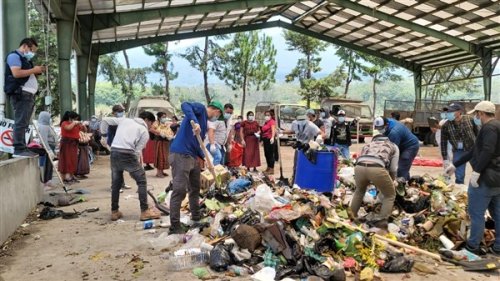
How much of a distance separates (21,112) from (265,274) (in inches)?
177

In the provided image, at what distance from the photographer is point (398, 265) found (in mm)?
4238

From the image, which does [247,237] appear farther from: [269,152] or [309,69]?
[309,69]

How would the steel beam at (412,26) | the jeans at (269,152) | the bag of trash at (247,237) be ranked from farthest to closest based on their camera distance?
the steel beam at (412,26), the jeans at (269,152), the bag of trash at (247,237)

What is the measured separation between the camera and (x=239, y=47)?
1291 inches

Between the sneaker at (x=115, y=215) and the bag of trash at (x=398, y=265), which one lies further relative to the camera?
the sneaker at (x=115, y=215)

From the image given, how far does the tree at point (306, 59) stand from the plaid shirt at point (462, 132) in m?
25.6

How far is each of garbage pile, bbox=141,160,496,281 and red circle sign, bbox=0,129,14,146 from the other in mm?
2896

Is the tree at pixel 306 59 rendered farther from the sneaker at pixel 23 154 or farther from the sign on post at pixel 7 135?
the sign on post at pixel 7 135

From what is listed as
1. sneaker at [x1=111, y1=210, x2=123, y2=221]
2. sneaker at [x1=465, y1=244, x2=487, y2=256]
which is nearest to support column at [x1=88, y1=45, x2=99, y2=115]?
sneaker at [x1=111, y1=210, x2=123, y2=221]

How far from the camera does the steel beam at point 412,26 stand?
1839cm

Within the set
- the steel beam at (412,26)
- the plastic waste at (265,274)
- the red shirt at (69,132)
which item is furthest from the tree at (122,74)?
the plastic waste at (265,274)

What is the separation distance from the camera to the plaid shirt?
7.29 meters

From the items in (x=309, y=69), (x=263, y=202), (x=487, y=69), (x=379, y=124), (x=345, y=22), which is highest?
(x=345, y=22)

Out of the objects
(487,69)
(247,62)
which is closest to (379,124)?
(487,69)
